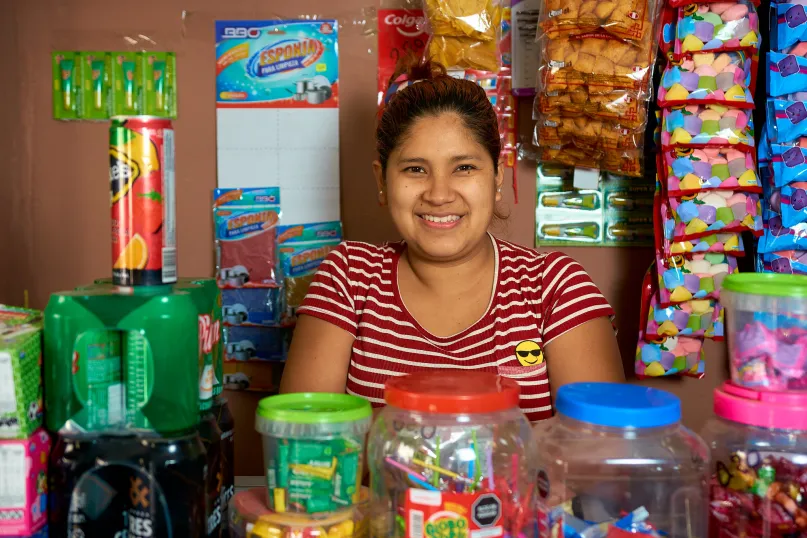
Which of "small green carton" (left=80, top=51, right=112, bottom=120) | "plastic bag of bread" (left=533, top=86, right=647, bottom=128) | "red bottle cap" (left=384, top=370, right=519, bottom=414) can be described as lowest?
"red bottle cap" (left=384, top=370, right=519, bottom=414)

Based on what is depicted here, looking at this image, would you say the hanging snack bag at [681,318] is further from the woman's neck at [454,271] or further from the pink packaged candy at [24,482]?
the pink packaged candy at [24,482]

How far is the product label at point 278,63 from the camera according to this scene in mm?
2309

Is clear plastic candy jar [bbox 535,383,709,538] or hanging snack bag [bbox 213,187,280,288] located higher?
hanging snack bag [bbox 213,187,280,288]

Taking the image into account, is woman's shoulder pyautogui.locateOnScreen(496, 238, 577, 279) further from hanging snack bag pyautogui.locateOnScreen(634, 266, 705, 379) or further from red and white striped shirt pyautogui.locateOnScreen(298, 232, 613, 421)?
hanging snack bag pyautogui.locateOnScreen(634, 266, 705, 379)

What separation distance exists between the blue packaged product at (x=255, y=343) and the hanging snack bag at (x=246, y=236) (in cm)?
14

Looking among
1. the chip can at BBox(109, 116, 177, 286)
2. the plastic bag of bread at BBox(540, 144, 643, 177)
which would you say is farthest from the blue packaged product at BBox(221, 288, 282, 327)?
the chip can at BBox(109, 116, 177, 286)

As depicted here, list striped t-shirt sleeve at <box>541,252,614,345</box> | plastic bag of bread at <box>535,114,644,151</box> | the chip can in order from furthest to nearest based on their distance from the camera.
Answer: plastic bag of bread at <box>535,114,644,151</box>
striped t-shirt sleeve at <box>541,252,614,345</box>
the chip can

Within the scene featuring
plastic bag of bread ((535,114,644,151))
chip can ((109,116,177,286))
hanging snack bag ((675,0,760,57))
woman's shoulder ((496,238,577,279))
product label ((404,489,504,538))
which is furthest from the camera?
plastic bag of bread ((535,114,644,151))

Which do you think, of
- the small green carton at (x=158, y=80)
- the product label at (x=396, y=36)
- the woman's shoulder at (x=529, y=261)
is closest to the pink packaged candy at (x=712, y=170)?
the woman's shoulder at (x=529, y=261)

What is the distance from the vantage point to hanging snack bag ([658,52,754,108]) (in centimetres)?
182

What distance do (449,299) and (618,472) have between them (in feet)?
2.92

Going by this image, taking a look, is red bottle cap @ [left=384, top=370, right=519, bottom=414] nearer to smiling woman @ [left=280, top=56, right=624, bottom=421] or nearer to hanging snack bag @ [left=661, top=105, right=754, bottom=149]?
smiling woman @ [left=280, top=56, right=624, bottom=421]

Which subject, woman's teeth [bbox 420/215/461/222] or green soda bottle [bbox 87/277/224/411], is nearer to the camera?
green soda bottle [bbox 87/277/224/411]

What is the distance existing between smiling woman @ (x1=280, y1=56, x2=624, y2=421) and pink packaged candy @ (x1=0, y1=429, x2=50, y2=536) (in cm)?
78
